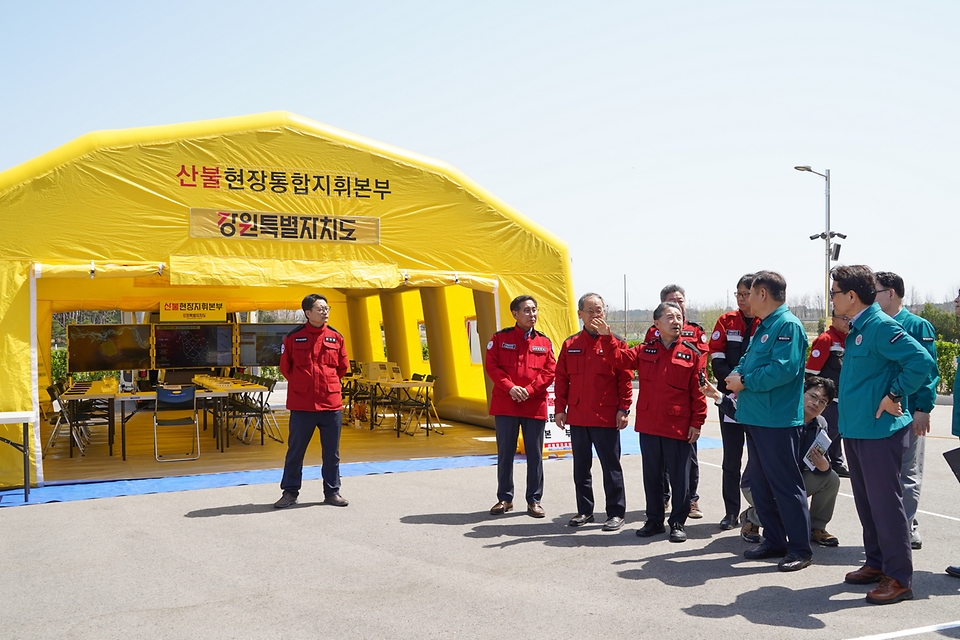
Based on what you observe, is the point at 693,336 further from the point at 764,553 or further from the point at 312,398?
the point at 312,398

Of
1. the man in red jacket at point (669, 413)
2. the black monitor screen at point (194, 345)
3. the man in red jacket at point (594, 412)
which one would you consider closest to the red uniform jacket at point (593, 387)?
the man in red jacket at point (594, 412)

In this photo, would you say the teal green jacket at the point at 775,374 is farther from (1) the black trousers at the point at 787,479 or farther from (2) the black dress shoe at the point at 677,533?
(2) the black dress shoe at the point at 677,533

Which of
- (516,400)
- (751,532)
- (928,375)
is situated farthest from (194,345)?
(928,375)

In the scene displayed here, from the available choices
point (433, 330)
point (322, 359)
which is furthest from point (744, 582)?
point (433, 330)

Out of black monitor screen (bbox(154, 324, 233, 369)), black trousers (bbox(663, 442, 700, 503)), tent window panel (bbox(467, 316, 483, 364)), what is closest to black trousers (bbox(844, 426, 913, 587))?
black trousers (bbox(663, 442, 700, 503))

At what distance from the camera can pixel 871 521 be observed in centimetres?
471

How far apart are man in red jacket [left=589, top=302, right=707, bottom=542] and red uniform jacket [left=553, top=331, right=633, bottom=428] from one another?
0.29 m

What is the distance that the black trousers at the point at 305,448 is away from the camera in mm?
7234

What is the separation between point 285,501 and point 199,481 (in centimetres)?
182

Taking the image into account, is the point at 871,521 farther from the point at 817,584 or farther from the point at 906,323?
the point at 906,323

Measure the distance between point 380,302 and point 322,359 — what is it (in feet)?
31.4

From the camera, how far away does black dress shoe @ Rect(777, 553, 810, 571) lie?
4977mm

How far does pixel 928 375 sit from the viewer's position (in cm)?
446

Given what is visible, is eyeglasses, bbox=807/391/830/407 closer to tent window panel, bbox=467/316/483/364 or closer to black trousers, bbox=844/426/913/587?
black trousers, bbox=844/426/913/587
